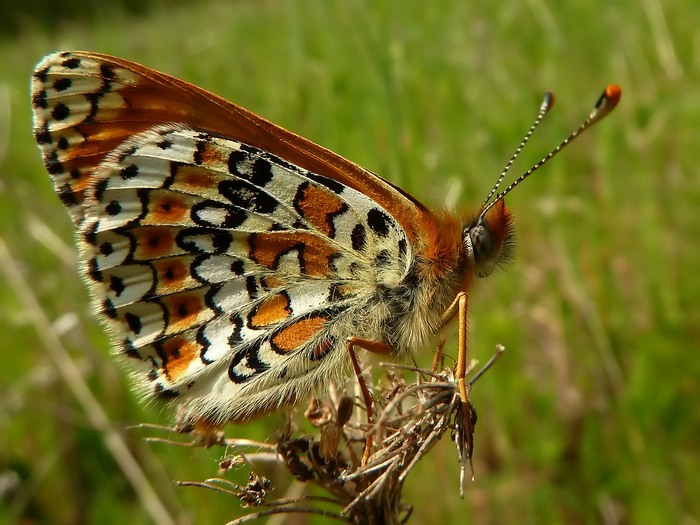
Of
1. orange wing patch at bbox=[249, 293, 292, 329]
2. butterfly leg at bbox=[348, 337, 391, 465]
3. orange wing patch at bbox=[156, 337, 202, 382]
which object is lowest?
orange wing patch at bbox=[156, 337, 202, 382]

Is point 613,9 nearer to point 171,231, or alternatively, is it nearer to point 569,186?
point 569,186

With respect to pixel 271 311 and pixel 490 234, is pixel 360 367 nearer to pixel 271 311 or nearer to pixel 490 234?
pixel 271 311

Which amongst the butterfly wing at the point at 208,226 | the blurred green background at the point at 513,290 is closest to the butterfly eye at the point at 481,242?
the butterfly wing at the point at 208,226

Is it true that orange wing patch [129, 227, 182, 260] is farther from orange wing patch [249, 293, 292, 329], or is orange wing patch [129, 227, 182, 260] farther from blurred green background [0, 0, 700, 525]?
blurred green background [0, 0, 700, 525]

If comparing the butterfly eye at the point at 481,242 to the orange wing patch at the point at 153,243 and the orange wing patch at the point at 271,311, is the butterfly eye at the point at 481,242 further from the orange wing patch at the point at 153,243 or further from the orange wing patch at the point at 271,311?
the orange wing patch at the point at 153,243

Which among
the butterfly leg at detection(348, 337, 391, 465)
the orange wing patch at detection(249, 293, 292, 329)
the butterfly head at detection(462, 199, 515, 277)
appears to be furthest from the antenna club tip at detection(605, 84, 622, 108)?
the orange wing patch at detection(249, 293, 292, 329)

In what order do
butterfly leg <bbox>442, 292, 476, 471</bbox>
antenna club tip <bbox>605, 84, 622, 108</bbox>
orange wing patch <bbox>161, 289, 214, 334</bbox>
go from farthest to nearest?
orange wing patch <bbox>161, 289, 214, 334</bbox> < antenna club tip <bbox>605, 84, 622, 108</bbox> < butterfly leg <bbox>442, 292, 476, 471</bbox>
